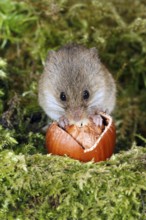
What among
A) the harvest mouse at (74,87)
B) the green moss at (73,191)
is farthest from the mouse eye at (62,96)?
the green moss at (73,191)

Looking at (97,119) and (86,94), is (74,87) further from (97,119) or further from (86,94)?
(97,119)

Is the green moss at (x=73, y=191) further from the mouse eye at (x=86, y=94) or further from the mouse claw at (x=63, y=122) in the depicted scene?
the mouse eye at (x=86, y=94)

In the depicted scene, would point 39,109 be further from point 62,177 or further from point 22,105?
point 62,177

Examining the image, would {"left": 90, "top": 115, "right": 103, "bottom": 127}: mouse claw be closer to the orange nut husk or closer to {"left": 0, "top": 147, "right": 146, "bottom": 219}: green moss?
the orange nut husk

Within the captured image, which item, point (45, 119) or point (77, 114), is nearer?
point (77, 114)

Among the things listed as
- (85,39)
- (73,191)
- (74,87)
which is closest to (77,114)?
(74,87)

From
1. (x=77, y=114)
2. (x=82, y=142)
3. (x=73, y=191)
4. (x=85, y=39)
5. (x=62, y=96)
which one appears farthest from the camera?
(x=85, y=39)
